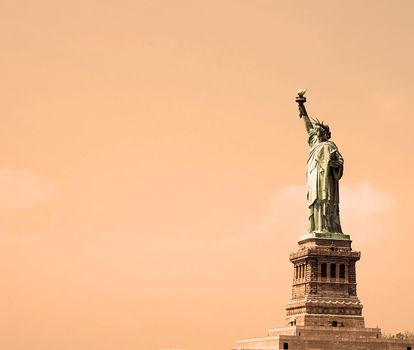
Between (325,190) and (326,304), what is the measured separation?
756cm

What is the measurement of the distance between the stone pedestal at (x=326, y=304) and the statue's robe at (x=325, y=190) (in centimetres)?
99

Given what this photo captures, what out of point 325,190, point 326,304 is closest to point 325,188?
point 325,190

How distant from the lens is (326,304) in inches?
2601

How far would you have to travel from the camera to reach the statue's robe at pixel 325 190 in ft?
224

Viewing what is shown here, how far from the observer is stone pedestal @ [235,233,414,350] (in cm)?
6412

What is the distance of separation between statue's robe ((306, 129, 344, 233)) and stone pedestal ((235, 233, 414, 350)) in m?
0.99

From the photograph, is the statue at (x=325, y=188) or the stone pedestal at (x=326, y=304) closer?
the stone pedestal at (x=326, y=304)

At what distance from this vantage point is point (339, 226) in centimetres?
6862

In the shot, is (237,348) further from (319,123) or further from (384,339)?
(319,123)

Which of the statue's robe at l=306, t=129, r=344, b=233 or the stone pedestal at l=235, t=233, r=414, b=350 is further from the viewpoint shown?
the statue's robe at l=306, t=129, r=344, b=233

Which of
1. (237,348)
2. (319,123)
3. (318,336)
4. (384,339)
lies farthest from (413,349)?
(319,123)

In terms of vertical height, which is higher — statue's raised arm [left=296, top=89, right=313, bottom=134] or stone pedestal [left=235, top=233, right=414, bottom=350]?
statue's raised arm [left=296, top=89, right=313, bottom=134]

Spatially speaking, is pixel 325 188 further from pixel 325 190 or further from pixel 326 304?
pixel 326 304

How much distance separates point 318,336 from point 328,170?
11.3 metres
